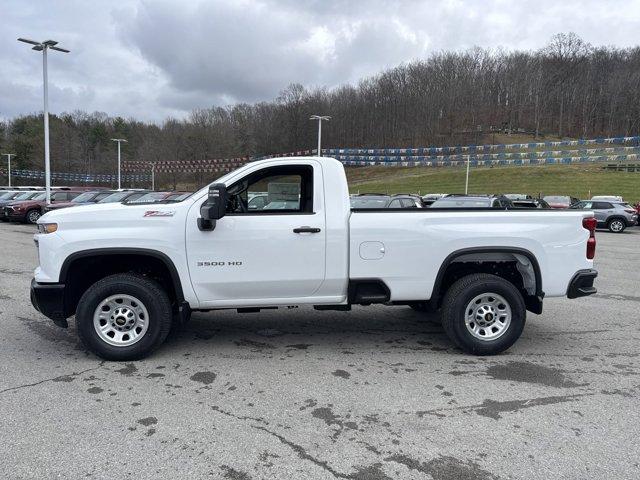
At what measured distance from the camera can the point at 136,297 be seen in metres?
4.71

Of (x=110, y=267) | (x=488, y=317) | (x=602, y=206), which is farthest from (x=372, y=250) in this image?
(x=602, y=206)

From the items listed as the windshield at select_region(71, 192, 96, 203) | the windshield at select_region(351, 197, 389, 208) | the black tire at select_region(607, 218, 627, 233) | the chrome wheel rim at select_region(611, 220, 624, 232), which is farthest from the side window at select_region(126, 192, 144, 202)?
the chrome wheel rim at select_region(611, 220, 624, 232)

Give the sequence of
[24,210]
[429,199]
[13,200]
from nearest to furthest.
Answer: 1. [24,210]
2. [13,200]
3. [429,199]

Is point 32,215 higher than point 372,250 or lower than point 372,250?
lower

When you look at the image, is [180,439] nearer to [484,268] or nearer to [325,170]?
[325,170]

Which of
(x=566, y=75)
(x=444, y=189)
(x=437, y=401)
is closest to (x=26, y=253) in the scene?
(x=437, y=401)

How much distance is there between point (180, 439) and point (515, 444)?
2.26 m

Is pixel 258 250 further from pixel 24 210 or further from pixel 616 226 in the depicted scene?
pixel 616 226

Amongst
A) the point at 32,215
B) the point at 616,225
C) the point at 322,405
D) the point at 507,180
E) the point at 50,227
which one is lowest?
the point at 322,405

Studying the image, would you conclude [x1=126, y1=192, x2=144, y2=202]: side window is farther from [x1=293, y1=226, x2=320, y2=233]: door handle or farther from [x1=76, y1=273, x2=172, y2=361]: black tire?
[x1=293, y1=226, x2=320, y2=233]: door handle

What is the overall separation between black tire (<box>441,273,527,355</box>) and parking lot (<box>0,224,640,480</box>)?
15 centimetres

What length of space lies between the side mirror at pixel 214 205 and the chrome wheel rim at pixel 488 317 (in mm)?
2641

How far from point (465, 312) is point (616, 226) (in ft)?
71.9

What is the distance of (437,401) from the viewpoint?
400 cm
